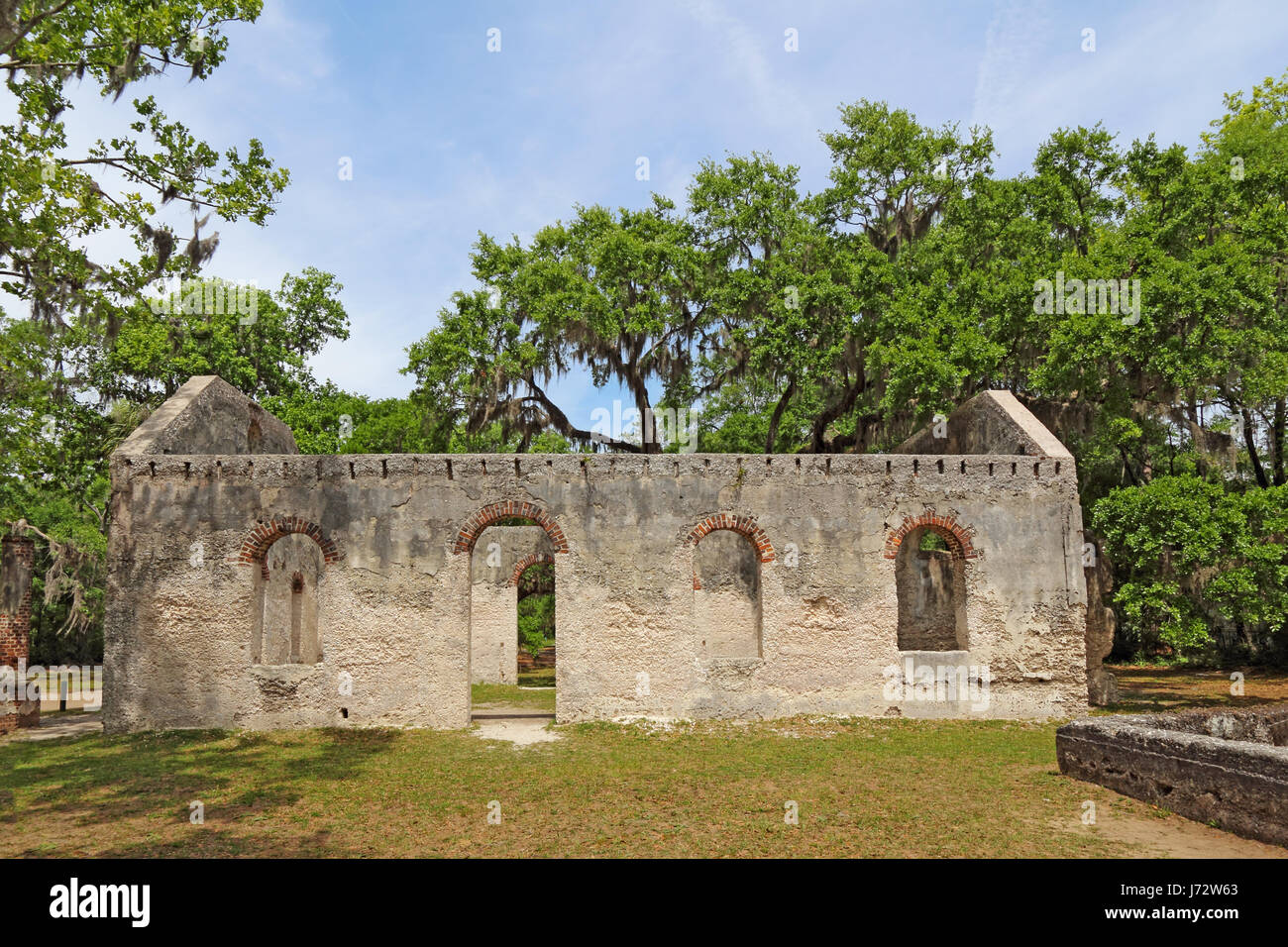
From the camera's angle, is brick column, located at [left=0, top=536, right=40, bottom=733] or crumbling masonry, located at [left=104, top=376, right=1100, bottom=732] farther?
brick column, located at [left=0, top=536, right=40, bottom=733]

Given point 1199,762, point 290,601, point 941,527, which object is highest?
point 941,527

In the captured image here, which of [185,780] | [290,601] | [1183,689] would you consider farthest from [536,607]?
[185,780]

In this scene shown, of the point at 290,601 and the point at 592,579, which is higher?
the point at 592,579

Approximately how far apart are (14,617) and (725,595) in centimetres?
1465

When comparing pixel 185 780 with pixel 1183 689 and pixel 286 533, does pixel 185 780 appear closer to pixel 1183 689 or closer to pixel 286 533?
pixel 286 533

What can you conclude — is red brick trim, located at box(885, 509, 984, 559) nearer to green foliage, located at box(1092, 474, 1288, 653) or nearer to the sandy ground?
green foliage, located at box(1092, 474, 1288, 653)

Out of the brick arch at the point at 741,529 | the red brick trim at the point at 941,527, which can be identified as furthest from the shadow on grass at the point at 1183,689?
the brick arch at the point at 741,529

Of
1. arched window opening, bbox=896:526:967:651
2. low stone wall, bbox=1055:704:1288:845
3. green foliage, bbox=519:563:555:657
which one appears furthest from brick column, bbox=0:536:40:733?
arched window opening, bbox=896:526:967:651

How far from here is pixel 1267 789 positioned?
7.12 metres

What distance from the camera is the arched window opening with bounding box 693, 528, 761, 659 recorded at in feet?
68.2

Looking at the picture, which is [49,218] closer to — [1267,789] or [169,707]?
[169,707]

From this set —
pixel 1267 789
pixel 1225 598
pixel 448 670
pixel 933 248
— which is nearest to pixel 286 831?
pixel 448 670

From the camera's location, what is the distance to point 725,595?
2098 centimetres

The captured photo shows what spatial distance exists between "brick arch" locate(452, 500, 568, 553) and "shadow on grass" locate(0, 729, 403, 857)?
307cm
